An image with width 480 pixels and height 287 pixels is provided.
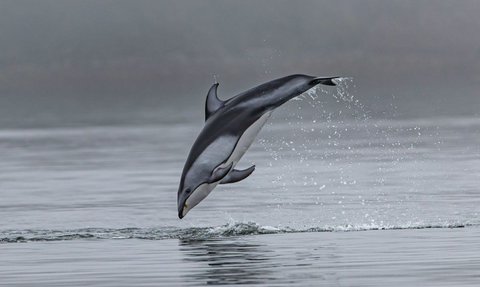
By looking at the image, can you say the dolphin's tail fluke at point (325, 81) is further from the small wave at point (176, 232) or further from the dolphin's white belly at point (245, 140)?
the small wave at point (176, 232)

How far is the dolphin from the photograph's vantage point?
2670 cm

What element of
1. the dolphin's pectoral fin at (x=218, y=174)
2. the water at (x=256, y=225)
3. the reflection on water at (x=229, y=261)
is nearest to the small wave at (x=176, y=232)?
the water at (x=256, y=225)

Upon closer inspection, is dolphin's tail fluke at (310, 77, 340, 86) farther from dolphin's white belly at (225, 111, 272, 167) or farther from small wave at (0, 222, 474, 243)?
small wave at (0, 222, 474, 243)

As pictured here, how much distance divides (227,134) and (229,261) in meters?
2.69

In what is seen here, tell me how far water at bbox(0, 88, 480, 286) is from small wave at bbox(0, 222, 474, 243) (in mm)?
35

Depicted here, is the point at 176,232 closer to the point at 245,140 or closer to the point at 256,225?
the point at 256,225

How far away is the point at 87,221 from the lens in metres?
35.2

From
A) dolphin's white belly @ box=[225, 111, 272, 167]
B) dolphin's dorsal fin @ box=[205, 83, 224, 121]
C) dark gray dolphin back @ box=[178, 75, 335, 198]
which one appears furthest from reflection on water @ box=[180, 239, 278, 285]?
dolphin's dorsal fin @ box=[205, 83, 224, 121]

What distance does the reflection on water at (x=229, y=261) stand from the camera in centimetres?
2289

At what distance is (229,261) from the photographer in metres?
25.5

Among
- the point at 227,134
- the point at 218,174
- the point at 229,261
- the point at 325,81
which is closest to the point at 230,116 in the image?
the point at 227,134

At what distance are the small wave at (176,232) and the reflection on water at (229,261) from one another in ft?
4.30

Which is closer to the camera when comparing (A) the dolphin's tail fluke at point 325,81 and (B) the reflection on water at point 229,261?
(B) the reflection on water at point 229,261

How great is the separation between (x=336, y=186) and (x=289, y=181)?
2.97 metres
